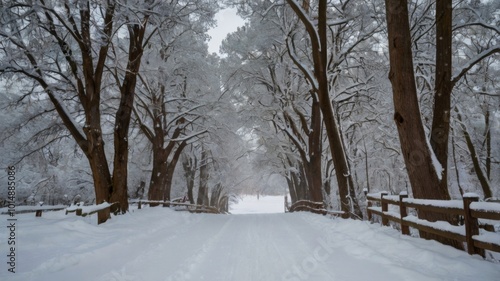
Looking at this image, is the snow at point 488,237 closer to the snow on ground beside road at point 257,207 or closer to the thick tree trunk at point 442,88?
the thick tree trunk at point 442,88

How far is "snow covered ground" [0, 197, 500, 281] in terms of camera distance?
182 inches

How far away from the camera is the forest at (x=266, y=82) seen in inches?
280

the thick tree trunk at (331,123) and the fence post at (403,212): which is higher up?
the thick tree trunk at (331,123)

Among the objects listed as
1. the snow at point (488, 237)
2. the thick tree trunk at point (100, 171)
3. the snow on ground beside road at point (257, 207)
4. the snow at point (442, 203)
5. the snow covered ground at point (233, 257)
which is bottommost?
the snow on ground beside road at point (257, 207)

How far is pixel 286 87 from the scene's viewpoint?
17797mm

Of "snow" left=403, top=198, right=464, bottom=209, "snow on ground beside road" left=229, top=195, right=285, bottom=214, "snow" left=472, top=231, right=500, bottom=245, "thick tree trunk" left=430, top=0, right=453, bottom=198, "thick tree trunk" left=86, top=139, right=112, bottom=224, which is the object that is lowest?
"snow on ground beside road" left=229, top=195, right=285, bottom=214

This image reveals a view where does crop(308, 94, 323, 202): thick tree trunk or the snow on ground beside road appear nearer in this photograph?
crop(308, 94, 323, 202): thick tree trunk

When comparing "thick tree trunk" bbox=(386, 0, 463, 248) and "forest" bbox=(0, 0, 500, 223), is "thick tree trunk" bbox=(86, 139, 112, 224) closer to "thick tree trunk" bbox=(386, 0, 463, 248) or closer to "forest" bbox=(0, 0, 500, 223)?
"forest" bbox=(0, 0, 500, 223)

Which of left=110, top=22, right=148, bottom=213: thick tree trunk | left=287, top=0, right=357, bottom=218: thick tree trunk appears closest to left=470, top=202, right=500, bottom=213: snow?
left=287, top=0, right=357, bottom=218: thick tree trunk

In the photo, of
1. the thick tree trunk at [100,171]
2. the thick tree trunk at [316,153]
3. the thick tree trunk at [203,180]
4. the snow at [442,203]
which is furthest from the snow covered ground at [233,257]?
the thick tree trunk at [203,180]

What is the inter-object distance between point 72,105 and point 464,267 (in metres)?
17.6

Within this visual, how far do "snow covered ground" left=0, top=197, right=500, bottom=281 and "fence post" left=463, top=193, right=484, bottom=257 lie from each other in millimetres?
155

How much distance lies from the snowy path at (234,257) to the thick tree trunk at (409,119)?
1.07 meters

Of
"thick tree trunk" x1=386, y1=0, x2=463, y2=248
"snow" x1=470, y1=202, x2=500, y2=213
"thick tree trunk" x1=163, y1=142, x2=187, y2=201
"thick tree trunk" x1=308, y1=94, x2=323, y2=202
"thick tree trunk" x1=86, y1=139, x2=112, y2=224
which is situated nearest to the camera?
"snow" x1=470, y1=202, x2=500, y2=213
